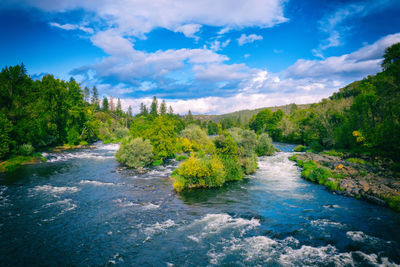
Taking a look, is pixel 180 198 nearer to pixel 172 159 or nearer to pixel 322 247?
pixel 322 247

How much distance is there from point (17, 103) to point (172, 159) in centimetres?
3267

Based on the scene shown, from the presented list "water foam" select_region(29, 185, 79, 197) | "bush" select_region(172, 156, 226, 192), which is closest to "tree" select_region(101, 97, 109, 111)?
"water foam" select_region(29, 185, 79, 197)

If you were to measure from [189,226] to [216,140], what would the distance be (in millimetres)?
14702

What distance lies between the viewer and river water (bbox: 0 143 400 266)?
1206 cm

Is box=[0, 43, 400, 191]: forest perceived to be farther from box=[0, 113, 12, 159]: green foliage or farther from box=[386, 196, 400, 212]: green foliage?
box=[386, 196, 400, 212]: green foliage

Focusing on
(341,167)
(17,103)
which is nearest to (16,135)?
(17,103)

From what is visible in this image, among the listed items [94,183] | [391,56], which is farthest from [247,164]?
[391,56]

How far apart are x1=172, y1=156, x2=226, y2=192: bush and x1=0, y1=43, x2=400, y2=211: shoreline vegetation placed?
111mm

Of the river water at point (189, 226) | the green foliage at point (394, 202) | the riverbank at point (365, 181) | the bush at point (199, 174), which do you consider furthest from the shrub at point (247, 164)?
the green foliage at point (394, 202)

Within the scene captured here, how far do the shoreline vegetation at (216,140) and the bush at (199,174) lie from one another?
4.4 inches

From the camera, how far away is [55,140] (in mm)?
56219

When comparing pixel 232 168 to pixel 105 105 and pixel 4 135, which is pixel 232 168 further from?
pixel 105 105

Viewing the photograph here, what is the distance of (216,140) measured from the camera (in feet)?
94.9

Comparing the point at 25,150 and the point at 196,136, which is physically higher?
the point at 196,136
